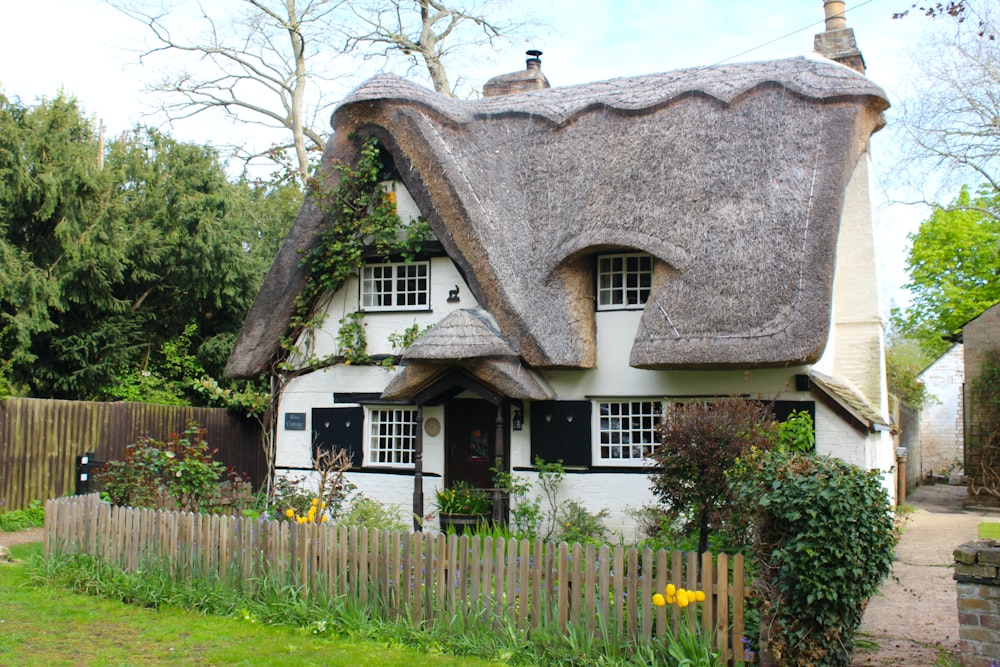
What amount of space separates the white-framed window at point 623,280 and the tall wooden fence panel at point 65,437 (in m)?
6.66

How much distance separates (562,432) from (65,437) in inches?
334

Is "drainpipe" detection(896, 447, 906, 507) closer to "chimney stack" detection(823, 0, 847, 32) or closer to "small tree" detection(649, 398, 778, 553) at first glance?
"chimney stack" detection(823, 0, 847, 32)

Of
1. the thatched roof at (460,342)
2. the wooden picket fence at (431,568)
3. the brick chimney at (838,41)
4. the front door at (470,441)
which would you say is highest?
the brick chimney at (838,41)

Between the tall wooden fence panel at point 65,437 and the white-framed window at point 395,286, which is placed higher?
the white-framed window at point 395,286

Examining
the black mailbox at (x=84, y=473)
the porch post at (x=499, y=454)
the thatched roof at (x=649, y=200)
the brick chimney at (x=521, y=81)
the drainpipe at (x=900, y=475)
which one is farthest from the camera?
the drainpipe at (x=900, y=475)

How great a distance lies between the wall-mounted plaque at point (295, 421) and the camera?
14.1m

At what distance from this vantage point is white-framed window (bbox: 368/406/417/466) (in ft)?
44.3

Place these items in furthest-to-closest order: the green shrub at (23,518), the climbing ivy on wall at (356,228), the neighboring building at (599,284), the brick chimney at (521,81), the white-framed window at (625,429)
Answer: the brick chimney at (521,81)
the climbing ivy on wall at (356,228)
the green shrub at (23,518)
the white-framed window at (625,429)
the neighboring building at (599,284)

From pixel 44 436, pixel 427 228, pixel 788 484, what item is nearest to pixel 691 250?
pixel 427 228

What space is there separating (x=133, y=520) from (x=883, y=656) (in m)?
7.10

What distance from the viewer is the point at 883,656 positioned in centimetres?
676

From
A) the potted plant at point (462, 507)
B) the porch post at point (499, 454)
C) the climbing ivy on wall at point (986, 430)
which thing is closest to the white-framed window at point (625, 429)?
the porch post at point (499, 454)

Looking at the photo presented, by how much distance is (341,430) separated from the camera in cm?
1373

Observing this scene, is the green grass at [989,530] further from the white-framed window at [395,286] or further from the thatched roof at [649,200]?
the white-framed window at [395,286]
